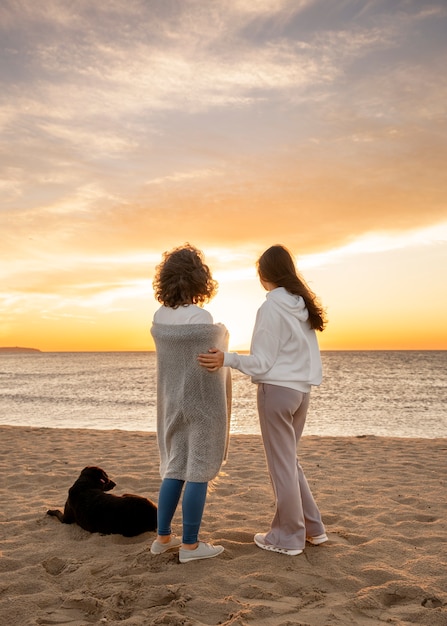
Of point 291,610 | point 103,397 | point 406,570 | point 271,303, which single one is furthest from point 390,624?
point 103,397

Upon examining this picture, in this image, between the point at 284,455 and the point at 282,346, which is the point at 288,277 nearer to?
the point at 282,346

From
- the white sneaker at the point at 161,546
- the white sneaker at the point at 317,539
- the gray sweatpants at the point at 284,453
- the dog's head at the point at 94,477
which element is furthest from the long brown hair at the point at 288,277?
the dog's head at the point at 94,477

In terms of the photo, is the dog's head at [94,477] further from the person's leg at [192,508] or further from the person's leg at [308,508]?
the person's leg at [308,508]

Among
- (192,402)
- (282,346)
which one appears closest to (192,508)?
(192,402)

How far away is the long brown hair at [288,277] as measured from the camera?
3.62 meters

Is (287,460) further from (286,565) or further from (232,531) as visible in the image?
(232,531)

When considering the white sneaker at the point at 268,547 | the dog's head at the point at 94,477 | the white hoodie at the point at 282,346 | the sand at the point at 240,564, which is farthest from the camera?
the dog's head at the point at 94,477

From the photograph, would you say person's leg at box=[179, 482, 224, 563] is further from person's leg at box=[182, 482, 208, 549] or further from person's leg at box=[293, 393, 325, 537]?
person's leg at box=[293, 393, 325, 537]

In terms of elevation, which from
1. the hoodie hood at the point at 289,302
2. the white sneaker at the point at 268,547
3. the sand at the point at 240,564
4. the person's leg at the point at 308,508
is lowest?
the sand at the point at 240,564

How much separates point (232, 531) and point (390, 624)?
1.64m

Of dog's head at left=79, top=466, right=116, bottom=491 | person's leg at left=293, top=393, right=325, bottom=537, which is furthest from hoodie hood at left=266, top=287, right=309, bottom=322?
dog's head at left=79, top=466, right=116, bottom=491

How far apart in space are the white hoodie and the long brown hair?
46 millimetres

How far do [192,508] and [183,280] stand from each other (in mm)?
1463

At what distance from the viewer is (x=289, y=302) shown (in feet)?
11.6
